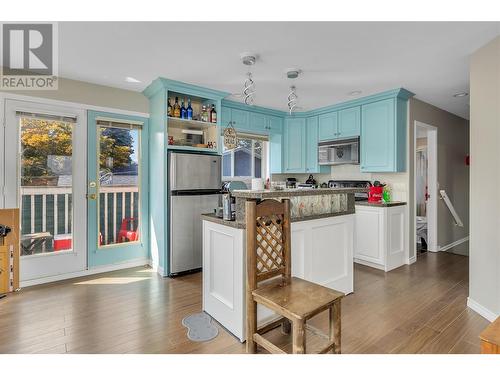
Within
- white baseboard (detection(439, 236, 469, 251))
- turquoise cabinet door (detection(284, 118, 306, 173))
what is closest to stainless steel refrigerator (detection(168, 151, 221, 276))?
turquoise cabinet door (detection(284, 118, 306, 173))

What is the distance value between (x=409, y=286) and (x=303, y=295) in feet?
6.84

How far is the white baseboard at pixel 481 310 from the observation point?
7.97 feet

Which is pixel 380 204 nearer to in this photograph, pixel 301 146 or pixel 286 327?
pixel 301 146

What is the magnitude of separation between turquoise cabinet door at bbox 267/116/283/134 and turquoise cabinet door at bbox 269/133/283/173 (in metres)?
0.11

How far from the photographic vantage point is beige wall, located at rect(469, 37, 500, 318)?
7.90 feet

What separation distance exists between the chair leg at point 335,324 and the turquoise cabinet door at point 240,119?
11.1ft

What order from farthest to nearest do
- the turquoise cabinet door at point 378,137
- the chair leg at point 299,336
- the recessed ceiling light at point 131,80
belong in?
the turquoise cabinet door at point 378,137 → the recessed ceiling light at point 131,80 → the chair leg at point 299,336

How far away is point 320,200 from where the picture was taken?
2.72 metres

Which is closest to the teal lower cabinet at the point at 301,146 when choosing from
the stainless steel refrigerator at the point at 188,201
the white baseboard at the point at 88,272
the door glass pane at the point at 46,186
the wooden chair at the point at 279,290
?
the stainless steel refrigerator at the point at 188,201

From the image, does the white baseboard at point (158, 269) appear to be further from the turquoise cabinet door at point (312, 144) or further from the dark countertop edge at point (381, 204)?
the turquoise cabinet door at point (312, 144)

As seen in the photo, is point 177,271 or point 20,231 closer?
point 20,231

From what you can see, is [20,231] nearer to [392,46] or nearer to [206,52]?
[206,52]

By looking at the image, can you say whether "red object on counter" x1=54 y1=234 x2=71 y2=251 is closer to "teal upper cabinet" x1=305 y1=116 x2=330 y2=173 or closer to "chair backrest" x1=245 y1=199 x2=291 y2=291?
"chair backrest" x1=245 y1=199 x2=291 y2=291
